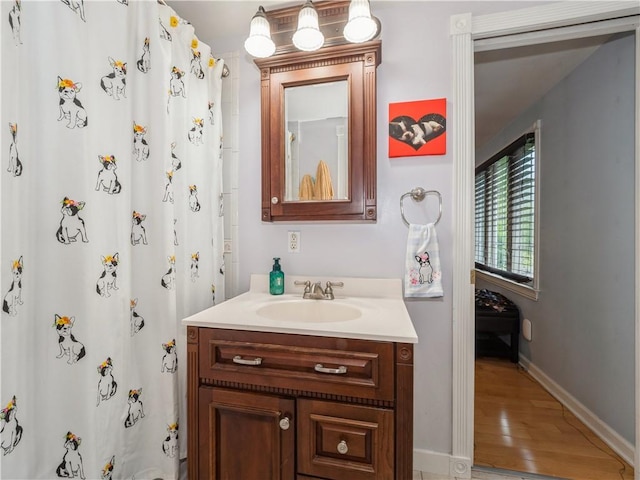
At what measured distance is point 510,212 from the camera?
3002 mm

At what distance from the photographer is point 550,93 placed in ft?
7.63

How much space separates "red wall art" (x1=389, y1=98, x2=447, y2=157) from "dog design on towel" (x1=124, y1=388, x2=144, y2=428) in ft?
4.90

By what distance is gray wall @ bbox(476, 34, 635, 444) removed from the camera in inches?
60.6

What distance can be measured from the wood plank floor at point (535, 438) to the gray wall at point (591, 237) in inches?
6.1

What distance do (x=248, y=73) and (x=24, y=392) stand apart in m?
1.62

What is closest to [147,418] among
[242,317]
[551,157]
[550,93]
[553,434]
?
[242,317]

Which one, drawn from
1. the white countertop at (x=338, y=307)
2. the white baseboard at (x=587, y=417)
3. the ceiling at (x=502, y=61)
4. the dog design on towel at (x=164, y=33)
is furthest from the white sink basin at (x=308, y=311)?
the white baseboard at (x=587, y=417)

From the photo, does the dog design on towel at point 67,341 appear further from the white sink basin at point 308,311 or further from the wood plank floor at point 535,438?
the wood plank floor at point 535,438

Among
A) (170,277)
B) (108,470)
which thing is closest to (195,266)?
(170,277)

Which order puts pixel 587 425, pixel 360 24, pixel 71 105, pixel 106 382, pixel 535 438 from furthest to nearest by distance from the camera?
pixel 587 425
pixel 535 438
pixel 360 24
pixel 106 382
pixel 71 105

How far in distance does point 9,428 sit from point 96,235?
1.80 ft

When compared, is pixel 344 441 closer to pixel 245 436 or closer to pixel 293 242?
pixel 245 436

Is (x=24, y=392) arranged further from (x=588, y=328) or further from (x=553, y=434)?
(x=588, y=328)

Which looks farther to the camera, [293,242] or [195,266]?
[293,242]
